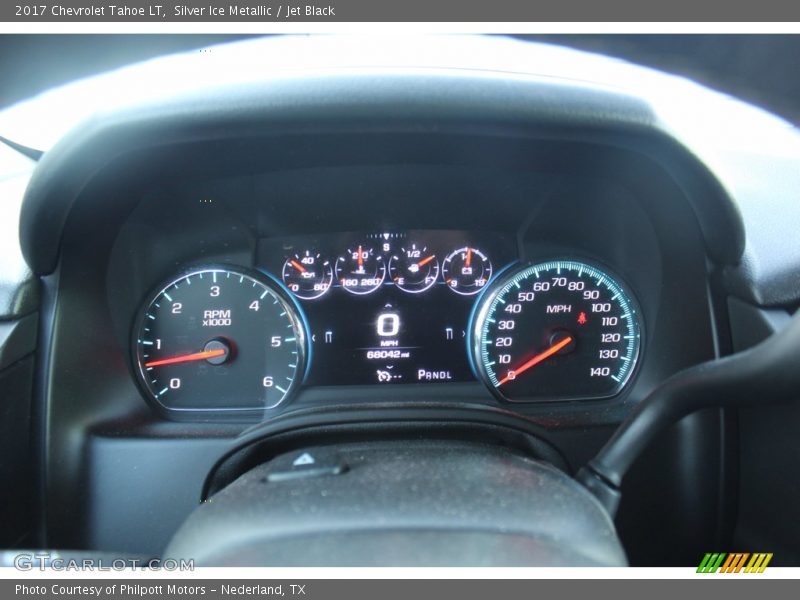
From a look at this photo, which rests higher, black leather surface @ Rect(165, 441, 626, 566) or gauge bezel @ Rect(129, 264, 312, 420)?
gauge bezel @ Rect(129, 264, 312, 420)

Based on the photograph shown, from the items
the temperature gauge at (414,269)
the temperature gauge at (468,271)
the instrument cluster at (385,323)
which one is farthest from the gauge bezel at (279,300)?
the temperature gauge at (468,271)

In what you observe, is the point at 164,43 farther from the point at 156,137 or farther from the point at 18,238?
the point at 18,238

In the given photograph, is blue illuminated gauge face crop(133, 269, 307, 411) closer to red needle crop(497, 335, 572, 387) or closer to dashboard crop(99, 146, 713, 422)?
dashboard crop(99, 146, 713, 422)

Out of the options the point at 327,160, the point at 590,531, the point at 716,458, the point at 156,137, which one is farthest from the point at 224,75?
the point at 716,458

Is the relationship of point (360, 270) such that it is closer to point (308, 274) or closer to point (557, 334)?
point (308, 274)

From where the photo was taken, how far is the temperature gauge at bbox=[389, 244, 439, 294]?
261 centimetres

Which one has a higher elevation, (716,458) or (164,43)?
(164,43)

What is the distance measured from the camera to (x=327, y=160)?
2.33m

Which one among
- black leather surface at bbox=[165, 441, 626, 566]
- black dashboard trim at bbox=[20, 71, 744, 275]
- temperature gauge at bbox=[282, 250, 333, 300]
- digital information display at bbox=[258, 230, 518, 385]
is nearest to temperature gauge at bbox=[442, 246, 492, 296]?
digital information display at bbox=[258, 230, 518, 385]

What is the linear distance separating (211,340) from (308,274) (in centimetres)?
38

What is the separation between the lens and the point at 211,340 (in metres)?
2.51

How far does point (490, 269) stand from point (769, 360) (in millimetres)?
1066

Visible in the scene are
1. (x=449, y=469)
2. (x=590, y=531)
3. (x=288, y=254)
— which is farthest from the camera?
(x=288, y=254)

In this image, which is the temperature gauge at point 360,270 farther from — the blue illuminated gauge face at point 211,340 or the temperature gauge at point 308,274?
the blue illuminated gauge face at point 211,340
